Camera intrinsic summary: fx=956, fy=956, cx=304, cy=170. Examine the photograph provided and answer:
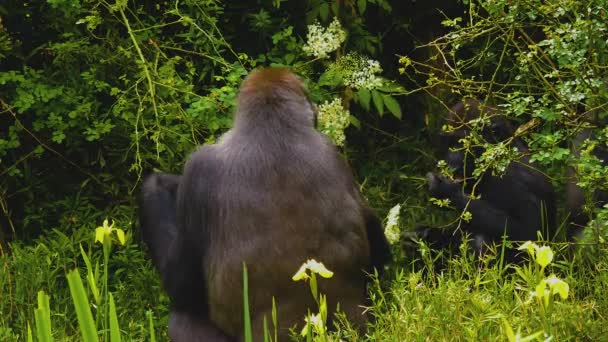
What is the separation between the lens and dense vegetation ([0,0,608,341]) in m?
3.71

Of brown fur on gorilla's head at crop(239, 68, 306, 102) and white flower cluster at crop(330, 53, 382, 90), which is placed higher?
brown fur on gorilla's head at crop(239, 68, 306, 102)

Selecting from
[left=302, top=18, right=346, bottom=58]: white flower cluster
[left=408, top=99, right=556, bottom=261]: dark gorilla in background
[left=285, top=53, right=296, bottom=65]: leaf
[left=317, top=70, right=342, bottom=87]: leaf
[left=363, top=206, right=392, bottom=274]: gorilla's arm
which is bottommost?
[left=408, top=99, right=556, bottom=261]: dark gorilla in background

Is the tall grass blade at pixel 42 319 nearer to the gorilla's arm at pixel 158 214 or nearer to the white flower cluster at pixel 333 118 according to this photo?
the gorilla's arm at pixel 158 214

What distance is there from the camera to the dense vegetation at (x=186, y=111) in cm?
371

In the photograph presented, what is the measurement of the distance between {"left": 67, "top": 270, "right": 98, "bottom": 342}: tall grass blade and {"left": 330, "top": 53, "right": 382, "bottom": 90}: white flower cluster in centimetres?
304

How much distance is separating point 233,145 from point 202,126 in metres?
1.33

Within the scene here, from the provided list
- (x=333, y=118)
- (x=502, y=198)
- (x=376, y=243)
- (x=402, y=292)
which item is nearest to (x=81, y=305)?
(x=402, y=292)

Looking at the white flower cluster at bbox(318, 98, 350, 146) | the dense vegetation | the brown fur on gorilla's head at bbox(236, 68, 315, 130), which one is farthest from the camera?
the white flower cluster at bbox(318, 98, 350, 146)

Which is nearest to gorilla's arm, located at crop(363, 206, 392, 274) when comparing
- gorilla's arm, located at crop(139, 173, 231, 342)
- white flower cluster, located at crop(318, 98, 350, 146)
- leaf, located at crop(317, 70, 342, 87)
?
gorilla's arm, located at crop(139, 173, 231, 342)

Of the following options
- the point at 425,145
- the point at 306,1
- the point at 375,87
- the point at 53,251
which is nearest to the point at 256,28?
the point at 306,1

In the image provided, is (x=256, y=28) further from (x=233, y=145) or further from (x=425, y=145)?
(x=233, y=145)

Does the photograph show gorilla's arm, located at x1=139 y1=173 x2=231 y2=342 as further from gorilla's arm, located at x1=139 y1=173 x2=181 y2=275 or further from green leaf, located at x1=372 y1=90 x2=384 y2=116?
green leaf, located at x1=372 y1=90 x2=384 y2=116

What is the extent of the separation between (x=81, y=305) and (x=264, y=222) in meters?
1.59

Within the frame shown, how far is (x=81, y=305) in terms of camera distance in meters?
1.57
